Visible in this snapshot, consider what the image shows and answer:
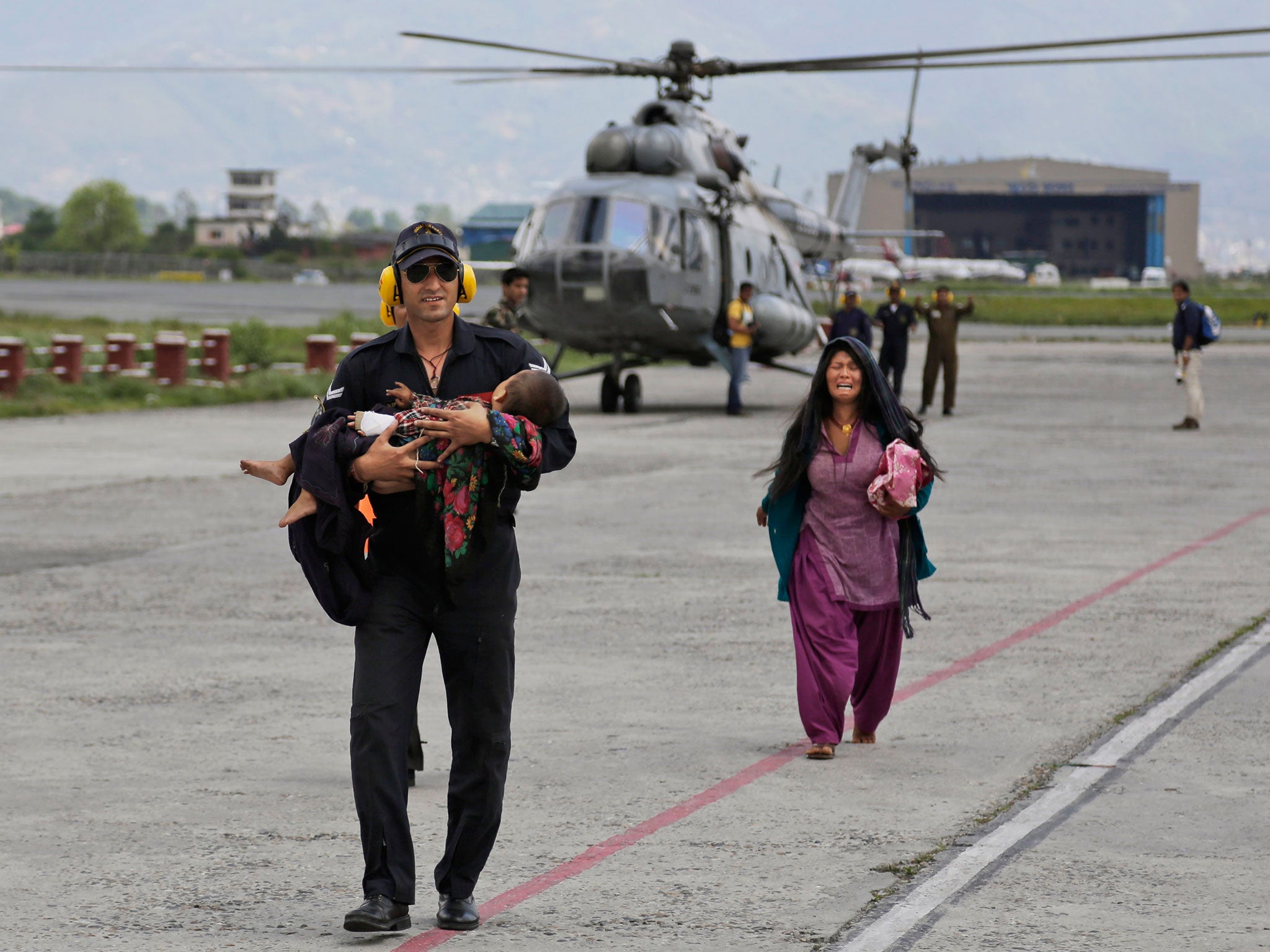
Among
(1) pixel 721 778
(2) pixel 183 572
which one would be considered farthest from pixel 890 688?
(2) pixel 183 572

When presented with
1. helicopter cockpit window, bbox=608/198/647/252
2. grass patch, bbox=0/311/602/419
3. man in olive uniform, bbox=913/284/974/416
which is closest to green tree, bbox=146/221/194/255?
grass patch, bbox=0/311/602/419

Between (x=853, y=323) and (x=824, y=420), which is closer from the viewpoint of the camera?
(x=824, y=420)

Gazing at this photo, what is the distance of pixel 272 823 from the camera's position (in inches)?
241

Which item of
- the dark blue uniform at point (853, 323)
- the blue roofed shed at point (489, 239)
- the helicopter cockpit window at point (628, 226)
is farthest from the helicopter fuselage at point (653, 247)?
the blue roofed shed at point (489, 239)

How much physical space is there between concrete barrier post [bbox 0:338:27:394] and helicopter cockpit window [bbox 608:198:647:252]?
332 inches

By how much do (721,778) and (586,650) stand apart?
8.52 feet

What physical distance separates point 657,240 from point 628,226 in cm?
45

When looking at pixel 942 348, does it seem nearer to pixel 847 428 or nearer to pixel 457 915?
pixel 847 428

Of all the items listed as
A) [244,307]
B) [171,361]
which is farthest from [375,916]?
[244,307]

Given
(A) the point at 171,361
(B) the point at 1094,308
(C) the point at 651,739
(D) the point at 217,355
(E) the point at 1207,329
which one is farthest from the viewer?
(B) the point at 1094,308

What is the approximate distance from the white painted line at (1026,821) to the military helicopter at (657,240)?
1553 centimetres

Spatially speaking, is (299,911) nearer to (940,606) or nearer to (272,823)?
(272,823)

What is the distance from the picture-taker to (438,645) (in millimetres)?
4965

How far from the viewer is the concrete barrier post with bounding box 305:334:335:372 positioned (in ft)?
108
